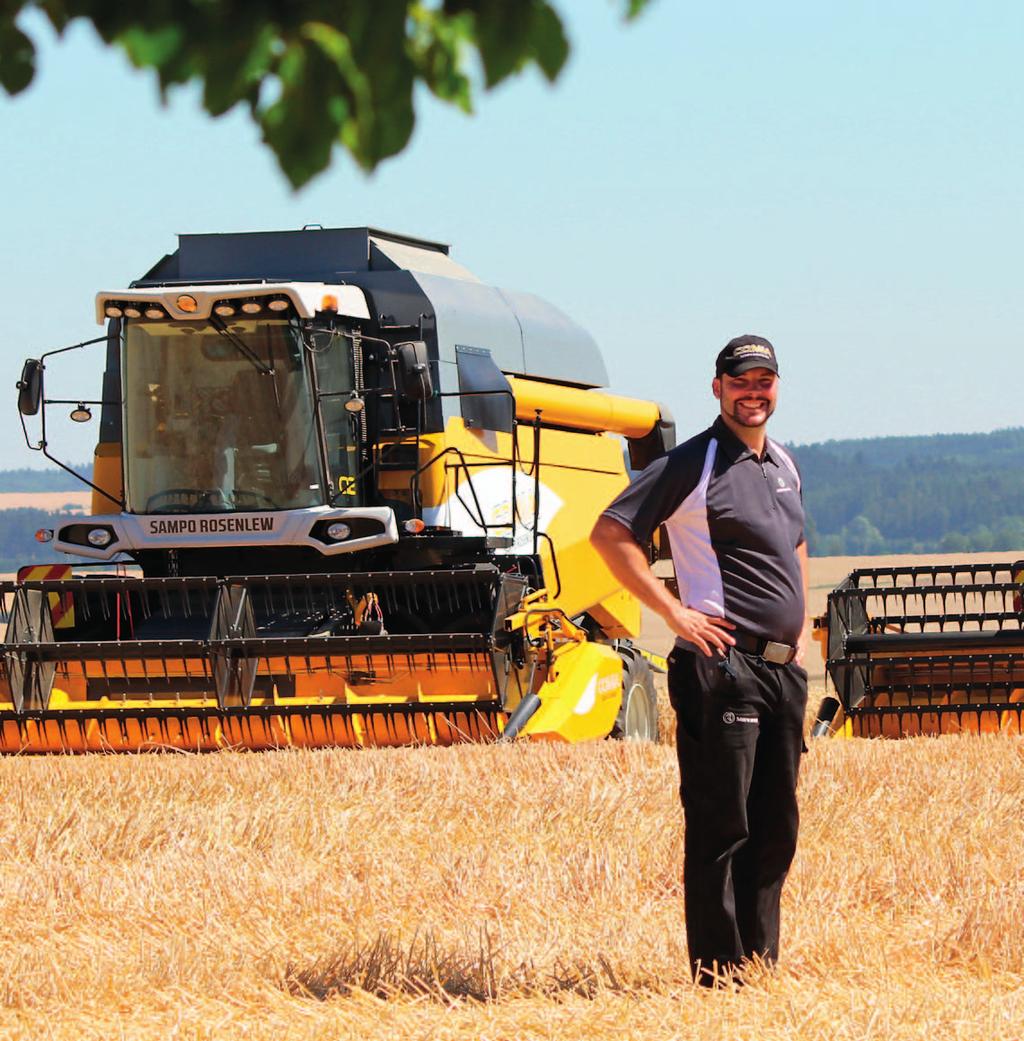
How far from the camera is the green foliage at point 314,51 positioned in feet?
6.91

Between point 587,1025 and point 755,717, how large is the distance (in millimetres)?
854

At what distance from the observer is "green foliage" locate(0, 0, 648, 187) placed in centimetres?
211

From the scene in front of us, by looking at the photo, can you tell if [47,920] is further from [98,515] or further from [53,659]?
[98,515]

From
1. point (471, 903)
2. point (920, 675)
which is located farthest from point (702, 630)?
point (920, 675)

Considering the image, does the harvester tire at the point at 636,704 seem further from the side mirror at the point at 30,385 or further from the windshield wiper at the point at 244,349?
the side mirror at the point at 30,385

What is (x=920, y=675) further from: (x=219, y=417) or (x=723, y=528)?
(x=723, y=528)

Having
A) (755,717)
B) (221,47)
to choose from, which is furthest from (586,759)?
(221,47)

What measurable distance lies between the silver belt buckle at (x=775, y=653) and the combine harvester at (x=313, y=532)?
5111 millimetres

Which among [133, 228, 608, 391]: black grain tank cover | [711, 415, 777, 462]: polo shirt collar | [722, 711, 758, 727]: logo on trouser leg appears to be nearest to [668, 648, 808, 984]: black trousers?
[722, 711, 758, 727]: logo on trouser leg

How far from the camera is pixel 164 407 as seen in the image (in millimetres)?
11211

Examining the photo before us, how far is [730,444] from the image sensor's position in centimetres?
471

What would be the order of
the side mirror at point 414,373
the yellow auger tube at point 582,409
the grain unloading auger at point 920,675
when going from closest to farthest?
the side mirror at point 414,373
the grain unloading auger at point 920,675
the yellow auger tube at point 582,409

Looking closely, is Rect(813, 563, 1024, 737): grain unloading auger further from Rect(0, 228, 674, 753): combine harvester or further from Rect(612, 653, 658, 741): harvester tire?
Rect(0, 228, 674, 753): combine harvester

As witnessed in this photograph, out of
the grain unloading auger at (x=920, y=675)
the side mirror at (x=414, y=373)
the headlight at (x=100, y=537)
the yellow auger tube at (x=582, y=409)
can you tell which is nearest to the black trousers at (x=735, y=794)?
the side mirror at (x=414, y=373)
